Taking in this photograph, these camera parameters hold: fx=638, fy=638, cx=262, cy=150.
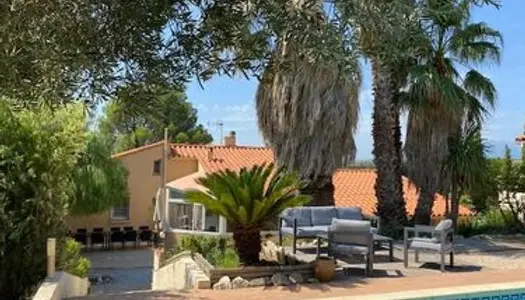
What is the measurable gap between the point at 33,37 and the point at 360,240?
33.2 feet

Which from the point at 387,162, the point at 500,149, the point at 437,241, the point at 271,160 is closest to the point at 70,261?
the point at 437,241

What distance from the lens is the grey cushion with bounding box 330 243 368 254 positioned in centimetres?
1294

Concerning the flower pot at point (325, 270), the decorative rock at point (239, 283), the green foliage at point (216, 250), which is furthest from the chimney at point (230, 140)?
the decorative rock at point (239, 283)

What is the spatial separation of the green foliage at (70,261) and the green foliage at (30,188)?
3.34ft

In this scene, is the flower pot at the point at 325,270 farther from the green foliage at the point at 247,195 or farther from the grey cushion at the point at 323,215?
the grey cushion at the point at 323,215

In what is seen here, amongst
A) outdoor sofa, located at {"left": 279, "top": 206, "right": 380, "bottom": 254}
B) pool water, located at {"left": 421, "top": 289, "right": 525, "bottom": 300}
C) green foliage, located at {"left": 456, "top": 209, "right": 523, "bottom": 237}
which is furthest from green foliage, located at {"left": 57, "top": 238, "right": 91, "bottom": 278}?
green foliage, located at {"left": 456, "top": 209, "right": 523, "bottom": 237}

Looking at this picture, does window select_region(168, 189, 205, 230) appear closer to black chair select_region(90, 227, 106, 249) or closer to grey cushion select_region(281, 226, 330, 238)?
black chair select_region(90, 227, 106, 249)

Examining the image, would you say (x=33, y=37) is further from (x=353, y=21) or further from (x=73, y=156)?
Answer: (x=73, y=156)

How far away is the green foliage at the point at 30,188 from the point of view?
1154 centimetres

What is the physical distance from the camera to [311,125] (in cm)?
1933

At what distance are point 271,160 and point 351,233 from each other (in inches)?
881

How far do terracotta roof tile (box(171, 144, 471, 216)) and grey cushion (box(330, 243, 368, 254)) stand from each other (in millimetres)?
20242

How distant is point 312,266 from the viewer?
12469mm

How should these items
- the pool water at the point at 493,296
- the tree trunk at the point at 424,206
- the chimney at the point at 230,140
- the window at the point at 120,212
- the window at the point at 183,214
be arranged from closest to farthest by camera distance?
1. the pool water at the point at 493,296
2. the tree trunk at the point at 424,206
3. the window at the point at 183,214
4. the window at the point at 120,212
5. the chimney at the point at 230,140
